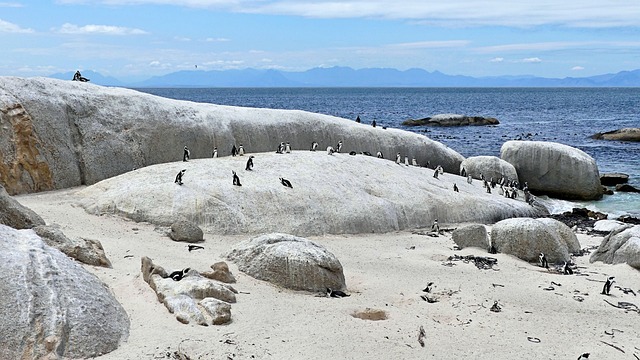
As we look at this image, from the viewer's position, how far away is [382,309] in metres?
14.7

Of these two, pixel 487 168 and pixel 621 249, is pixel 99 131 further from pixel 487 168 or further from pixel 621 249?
pixel 487 168

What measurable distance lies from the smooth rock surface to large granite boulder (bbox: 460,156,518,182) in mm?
13420

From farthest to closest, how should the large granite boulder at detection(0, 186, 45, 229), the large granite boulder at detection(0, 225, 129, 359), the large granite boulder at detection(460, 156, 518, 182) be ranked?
1. the large granite boulder at detection(460, 156, 518, 182)
2. the large granite boulder at detection(0, 186, 45, 229)
3. the large granite boulder at detection(0, 225, 129, 359)

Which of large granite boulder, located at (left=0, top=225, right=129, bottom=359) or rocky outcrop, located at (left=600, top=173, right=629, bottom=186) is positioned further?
rocky outcrop, located at (left=600, top=173, right=629, bottom=186)

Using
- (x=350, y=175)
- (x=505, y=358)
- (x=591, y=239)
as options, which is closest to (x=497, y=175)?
(x=591, y=239)

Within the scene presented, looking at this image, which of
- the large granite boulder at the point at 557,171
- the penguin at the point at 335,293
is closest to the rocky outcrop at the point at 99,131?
the penguin at the point at 335,293

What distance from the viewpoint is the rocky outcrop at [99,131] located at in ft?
73.4

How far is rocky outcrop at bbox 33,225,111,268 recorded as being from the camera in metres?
14.3

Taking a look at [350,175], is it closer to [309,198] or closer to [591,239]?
[309,198]

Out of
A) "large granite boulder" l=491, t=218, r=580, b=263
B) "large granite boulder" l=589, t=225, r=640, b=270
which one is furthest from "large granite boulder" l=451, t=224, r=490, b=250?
"large granite boulder" l=589, t=225, r=640, b=270

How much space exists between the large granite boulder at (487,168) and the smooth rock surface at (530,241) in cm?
1342

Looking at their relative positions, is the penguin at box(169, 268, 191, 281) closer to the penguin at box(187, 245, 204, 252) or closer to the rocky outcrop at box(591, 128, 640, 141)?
the penguin at box(187, 245, 204, 252)

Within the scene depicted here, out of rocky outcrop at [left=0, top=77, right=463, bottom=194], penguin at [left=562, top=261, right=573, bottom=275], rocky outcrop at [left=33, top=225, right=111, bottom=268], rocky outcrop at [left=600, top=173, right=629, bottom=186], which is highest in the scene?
rocky outcrop at [left=0, top=77, right=463, bottom=194]

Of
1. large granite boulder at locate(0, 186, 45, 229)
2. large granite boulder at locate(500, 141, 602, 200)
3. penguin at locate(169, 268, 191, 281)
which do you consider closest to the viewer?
penguin at locate(169, 268, 191, 281)
